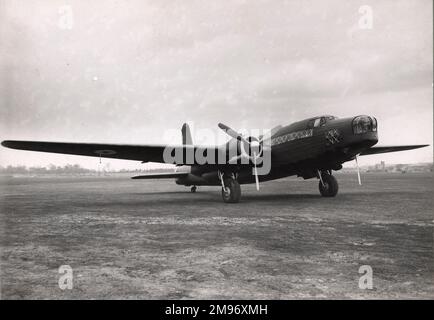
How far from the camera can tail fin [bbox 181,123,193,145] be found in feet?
70.8

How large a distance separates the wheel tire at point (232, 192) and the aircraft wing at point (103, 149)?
1610mm

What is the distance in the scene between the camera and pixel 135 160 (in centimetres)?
1511

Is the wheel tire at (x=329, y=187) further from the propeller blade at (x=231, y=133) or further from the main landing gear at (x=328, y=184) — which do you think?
the propeller blade at (x=231, y=133)

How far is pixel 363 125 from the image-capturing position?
36.6 ft

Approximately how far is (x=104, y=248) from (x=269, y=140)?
9.99 metres

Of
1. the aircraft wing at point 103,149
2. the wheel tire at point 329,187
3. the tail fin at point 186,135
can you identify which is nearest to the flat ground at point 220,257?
the aircraft wing at point 103,149

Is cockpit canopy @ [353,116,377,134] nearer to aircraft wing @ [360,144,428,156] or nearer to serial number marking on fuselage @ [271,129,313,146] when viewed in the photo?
serial number marking on fuselage @ [271,129,313,146]

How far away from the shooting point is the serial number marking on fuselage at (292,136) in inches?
505

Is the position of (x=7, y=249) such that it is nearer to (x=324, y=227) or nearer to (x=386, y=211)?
(x=324, y=227)

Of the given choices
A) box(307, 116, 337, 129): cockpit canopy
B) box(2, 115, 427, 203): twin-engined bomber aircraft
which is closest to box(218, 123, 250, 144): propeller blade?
box(2, 115, 427, 203): twin-engined bomber aircraft

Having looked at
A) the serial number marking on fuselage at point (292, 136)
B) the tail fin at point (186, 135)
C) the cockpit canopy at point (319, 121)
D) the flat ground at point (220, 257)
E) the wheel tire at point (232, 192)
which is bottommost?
the flat ground at point (220, 257)

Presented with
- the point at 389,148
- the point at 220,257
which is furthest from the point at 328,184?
the point at 220,257

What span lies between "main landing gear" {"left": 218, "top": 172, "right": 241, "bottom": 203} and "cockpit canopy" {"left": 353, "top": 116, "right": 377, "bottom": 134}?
4.84 meters
